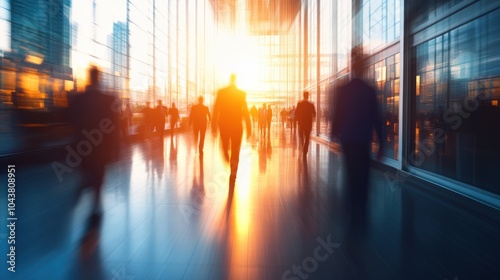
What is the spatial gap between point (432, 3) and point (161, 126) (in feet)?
43.8

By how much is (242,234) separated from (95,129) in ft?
7.34

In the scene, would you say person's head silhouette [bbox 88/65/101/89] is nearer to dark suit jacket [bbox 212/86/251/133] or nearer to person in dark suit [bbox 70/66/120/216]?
person in dark suit [bbox 70/66/120/216]

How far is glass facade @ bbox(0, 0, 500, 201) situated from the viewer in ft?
17.4

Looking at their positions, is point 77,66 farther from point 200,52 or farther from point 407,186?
point 200,52

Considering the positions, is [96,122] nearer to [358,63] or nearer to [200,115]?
[358,63]

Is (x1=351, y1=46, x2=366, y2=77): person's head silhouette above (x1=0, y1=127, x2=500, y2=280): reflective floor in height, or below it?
above

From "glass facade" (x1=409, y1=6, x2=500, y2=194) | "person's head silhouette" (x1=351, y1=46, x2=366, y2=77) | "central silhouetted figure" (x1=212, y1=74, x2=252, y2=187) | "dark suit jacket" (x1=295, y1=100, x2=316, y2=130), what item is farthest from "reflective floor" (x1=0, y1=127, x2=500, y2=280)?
"dark suit jacket" (x1=295, y1=100, x2=316, y2=130)

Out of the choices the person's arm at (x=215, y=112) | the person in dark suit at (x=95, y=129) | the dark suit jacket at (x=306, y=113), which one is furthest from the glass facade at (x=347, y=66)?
the person's arm at (x=215, y=112)

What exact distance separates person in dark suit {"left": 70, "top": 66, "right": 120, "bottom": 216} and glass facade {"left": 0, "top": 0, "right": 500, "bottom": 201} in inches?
7.0

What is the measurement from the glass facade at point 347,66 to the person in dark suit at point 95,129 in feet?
0.58

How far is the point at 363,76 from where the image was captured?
397 centimetres

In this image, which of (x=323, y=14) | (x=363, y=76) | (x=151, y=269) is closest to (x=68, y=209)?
(x=151, y=269)

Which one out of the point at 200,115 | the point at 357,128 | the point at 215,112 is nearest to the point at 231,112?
the point at 215,112

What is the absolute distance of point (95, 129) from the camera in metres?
4.62
